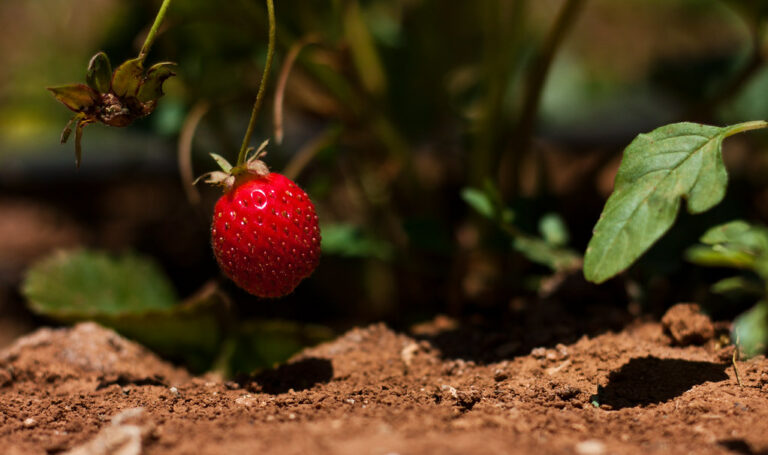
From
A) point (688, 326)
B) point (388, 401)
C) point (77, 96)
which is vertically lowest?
point (388, 401)

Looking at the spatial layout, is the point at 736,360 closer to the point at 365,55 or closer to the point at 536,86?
the point at 536,86

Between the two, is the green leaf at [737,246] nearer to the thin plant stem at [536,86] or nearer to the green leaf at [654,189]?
the green leaf at [654,189]

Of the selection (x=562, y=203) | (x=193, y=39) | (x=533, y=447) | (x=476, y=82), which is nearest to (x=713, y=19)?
(x=476, y=82)

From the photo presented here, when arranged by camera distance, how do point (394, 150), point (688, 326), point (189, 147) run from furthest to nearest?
point (394, 150), point (189, 147), point (688, 326)

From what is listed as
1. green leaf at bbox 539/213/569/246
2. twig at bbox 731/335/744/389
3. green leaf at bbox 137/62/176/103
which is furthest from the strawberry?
twig at bbox 731/335/744/389

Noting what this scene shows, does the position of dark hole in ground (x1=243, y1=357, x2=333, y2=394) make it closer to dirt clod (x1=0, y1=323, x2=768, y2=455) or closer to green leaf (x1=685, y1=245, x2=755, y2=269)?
dirt clod (x1=0, y1=323, x2=768, y2=455)

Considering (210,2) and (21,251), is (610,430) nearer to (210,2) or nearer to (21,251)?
(210,2)

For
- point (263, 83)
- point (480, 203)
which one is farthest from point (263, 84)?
point (480, 203)

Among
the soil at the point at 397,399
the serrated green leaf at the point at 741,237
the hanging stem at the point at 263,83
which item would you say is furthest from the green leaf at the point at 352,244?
the serrated green leaf at the point at 741,237
